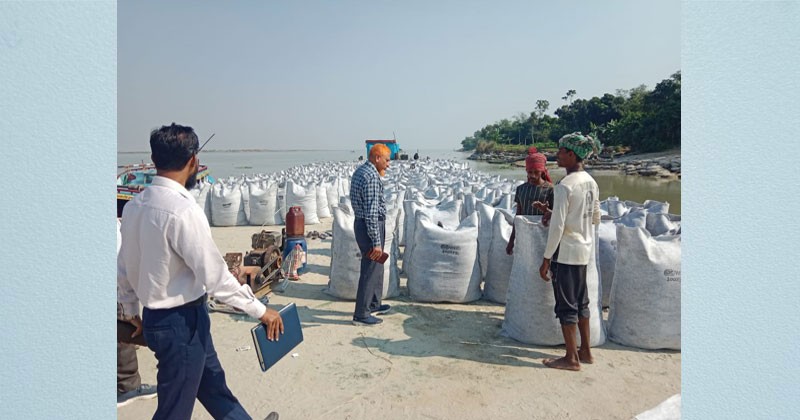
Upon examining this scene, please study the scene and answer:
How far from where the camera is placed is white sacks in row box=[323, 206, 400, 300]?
3.71 metres

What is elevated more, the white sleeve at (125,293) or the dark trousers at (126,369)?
the white sleeve at (125,293)

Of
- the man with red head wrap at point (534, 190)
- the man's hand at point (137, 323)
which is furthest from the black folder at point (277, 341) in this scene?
the man with red head wrap at point (534, 190)

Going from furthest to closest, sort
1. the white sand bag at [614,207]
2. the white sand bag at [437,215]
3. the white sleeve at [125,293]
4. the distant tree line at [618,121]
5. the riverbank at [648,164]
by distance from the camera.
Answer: the distant tree line at [618,121]
the riverbank at [648,164]
the white sand bag at [614,207]
the white sand bag at [437,215]
the white sleeve at [125,293]

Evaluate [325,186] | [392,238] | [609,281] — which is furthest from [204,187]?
[609,281]

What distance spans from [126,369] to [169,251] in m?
1.28

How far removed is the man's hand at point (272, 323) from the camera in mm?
1631

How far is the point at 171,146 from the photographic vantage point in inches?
58.5

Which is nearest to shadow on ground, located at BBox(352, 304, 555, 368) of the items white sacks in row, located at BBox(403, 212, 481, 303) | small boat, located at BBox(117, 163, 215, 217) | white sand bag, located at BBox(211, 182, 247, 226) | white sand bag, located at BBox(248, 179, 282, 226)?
white sacks in row, located at BBox(403, 212, 481, 303)

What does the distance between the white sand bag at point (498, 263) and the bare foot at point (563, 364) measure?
1.03m

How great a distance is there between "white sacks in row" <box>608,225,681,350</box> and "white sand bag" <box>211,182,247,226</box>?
5.63 metres

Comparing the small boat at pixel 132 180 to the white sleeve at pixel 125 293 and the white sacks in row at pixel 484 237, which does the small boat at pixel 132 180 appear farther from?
the white sleeve at pixel 125 293

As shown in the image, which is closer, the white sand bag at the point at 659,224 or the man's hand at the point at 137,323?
the man's hand at the point at 137,323

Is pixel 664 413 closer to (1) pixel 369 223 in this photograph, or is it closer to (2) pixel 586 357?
(2) pixel 586 357

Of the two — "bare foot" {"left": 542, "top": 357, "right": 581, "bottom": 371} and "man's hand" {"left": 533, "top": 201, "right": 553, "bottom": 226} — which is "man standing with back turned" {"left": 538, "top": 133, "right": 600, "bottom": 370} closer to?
"bare foot" {"left": 542, "top": 357, "right": 581, "bottom": 371}
